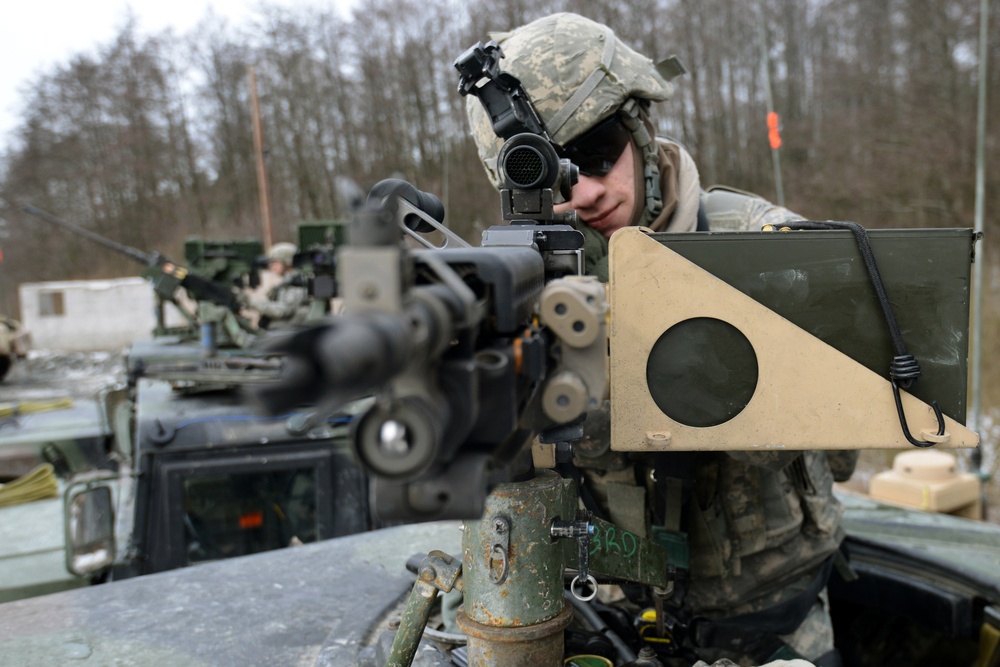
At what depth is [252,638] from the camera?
1953 millimetres

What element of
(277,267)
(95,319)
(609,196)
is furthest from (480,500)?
(95,319)

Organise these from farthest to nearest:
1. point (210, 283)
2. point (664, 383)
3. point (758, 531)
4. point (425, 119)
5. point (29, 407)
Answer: point (425, 119)
point (29, 407)
point (210, 283)
point (758, 531)
point (664, 383)

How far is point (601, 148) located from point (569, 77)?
195 mm

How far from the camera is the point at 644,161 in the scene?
2336 millimetres

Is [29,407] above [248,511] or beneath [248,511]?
above

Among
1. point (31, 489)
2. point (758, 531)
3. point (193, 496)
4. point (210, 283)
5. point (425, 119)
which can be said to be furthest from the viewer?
point (425, 119)

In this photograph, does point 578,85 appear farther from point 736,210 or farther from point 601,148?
point 736,210

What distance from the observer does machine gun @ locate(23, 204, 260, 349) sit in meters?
7.50

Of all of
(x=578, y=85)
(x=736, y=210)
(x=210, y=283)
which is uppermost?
(x=578, y=85)

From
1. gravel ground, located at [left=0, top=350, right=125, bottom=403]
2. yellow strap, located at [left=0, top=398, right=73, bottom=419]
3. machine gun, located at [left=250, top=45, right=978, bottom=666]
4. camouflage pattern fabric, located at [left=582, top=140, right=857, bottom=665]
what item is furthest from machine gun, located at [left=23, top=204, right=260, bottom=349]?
machine gun, located at [left=250, top=45, right=978, bottom=666]

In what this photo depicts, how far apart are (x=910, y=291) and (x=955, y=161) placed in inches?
482

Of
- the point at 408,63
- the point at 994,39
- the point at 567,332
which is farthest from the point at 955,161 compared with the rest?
the point at 567,332

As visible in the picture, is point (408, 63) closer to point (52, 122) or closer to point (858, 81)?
point (858, 81)

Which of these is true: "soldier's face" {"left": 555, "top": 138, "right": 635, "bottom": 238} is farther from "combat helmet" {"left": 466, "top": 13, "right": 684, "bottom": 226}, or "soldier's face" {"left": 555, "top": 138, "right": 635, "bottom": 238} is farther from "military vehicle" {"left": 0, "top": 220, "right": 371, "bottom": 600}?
"military vehicle" {"left": 0, "top": 220, "right": 371, "bottom": 600}
